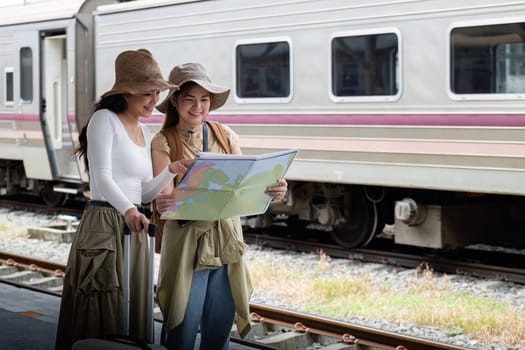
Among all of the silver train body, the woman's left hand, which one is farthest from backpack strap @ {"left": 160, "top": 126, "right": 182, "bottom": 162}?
the silver train body

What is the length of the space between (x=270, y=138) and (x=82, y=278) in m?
6.87

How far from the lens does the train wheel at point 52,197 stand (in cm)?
1631

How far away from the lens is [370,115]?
10422 mm

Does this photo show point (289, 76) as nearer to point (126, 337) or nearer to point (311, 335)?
point (311, 335)

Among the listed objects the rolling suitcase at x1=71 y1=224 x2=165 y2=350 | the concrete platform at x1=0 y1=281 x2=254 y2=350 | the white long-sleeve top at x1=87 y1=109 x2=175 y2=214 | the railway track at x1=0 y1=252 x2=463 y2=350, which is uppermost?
the white long-sleeve top at x1=87 y1=109 x2=175 y2=214

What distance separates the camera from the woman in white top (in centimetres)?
470

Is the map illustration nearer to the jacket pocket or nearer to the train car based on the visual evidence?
the jacket pocket

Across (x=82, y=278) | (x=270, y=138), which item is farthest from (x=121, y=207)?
(x=270, y=138)

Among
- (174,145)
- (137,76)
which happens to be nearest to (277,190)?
(174,145)

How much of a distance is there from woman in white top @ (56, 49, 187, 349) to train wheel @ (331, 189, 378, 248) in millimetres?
6760

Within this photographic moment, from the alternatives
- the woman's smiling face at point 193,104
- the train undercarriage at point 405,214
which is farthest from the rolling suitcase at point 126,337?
the train undercarriage at point 405,214

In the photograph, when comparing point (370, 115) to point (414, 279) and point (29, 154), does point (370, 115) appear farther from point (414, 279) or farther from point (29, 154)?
point (29, 154)

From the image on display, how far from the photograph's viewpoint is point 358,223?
11.5 metres

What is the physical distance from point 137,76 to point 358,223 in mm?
7084
